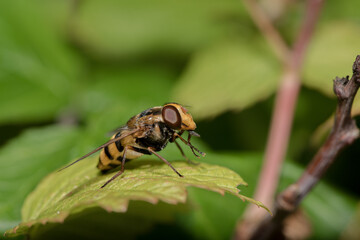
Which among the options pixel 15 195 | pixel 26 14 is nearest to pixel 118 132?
pixel 15 195

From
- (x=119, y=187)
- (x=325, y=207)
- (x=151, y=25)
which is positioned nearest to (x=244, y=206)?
(x=325, y=207)

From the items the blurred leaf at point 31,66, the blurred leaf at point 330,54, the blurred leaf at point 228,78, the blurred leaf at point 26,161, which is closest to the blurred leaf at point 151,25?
the blurred leaf at point 31,66

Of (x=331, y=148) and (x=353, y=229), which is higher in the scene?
(x=331, y=148)

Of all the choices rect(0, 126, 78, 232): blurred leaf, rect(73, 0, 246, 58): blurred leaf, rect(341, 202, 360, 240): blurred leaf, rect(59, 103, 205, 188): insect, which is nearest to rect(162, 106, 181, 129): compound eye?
rect(59, 103, 205, 188): insect

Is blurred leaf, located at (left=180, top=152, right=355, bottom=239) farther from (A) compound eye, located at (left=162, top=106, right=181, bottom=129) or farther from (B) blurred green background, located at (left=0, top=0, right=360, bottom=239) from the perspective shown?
(A) compound eye, located at (left=162, top=106, right=181, bottom=129)

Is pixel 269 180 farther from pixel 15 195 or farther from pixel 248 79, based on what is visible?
pixel 15 195

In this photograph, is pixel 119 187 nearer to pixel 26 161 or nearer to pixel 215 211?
pixel 215 211

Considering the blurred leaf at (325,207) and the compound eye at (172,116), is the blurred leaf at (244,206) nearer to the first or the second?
the blurred leaf at (325,207)
